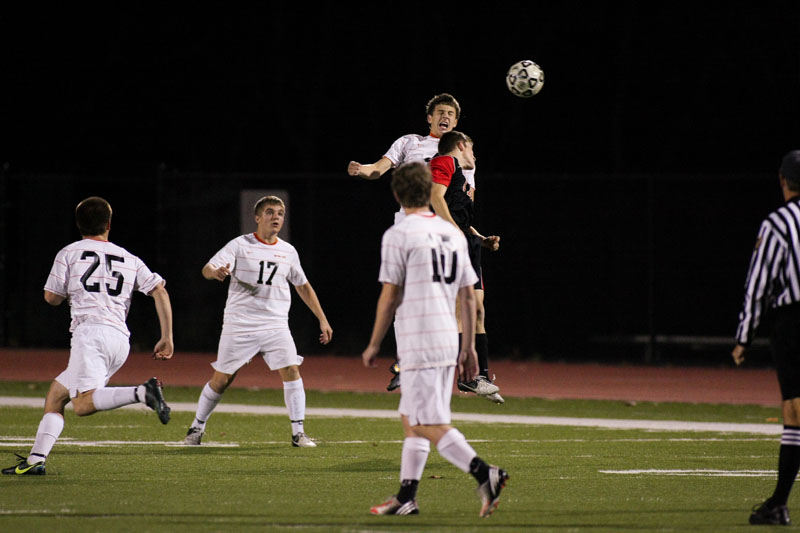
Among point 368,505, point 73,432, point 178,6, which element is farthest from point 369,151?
point 368,505

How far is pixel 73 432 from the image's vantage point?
41.5ft

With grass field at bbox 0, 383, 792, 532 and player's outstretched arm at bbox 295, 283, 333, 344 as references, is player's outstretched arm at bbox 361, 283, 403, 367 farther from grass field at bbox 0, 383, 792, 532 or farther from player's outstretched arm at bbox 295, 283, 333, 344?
player's outstretched arm at bbox 295, 283, 333, 344

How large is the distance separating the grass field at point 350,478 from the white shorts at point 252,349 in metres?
0.71

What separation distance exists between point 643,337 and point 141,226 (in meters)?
8.83

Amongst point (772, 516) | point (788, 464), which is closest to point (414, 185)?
point (788, 464)

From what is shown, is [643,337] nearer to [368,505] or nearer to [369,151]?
[369,151]

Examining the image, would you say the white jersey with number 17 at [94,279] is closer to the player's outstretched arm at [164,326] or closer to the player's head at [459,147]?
the player's outstretched arm at [164,326]

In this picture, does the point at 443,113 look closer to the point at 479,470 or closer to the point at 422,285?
the point at 422,285

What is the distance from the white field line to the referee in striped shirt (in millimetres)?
5919

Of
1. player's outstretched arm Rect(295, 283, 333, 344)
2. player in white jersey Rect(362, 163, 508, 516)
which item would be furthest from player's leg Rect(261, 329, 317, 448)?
player in white jersey Rect(362, 163, 508, 516)

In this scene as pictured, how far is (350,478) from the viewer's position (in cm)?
960

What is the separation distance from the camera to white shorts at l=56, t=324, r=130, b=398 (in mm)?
9453

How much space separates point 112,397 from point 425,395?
2868 mm

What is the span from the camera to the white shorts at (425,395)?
7516 mm
